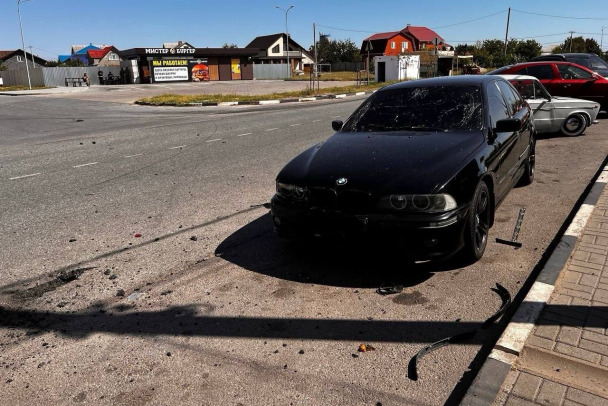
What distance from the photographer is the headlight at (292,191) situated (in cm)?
414

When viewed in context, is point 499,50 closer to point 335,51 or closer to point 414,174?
point 335,51

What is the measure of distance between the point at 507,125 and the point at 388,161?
1549 millimetres

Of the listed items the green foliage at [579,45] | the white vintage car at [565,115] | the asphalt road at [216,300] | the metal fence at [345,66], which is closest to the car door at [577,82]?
the white vintage car at [565,115]

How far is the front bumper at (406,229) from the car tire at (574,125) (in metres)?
8.73

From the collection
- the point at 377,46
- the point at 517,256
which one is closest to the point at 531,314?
the point at 517,256

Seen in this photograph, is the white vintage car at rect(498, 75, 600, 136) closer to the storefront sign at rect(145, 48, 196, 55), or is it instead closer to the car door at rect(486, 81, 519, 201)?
the car door at rect(486, 81, 519, 201)

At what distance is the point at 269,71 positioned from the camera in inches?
2506

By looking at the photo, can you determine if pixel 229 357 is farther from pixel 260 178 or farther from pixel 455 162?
pixel 260 178

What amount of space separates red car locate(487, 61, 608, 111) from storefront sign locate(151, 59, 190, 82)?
43832 mm

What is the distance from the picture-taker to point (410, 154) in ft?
14.0

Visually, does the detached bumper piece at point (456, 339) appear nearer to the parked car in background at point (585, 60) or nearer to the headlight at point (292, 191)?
the headlight at point (292, 191)

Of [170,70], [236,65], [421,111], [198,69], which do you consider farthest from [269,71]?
[421,111]

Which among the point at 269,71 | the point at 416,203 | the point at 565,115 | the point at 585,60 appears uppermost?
the point at 269,71

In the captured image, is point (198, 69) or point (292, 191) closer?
point (292, 191)
